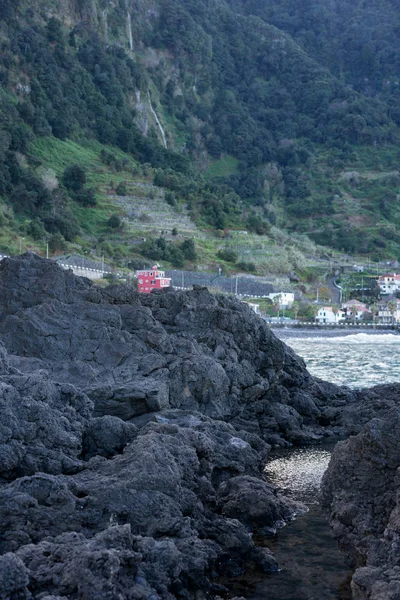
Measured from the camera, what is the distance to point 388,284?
11925cm

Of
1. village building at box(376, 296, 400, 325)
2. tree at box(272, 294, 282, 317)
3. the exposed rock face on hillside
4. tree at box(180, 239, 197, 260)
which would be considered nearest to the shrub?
tree at box(180, 239, 197, 260)

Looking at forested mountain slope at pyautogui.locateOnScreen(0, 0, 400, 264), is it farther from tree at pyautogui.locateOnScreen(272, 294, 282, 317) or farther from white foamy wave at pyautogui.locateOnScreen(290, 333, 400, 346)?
white foamy wave at pyautogui.locateOnScreen(290, 333, 400, 346)

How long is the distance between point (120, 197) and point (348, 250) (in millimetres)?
54947

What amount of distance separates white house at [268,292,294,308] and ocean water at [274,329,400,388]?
7.76 metres

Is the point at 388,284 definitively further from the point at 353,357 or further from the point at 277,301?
the point at 353,357

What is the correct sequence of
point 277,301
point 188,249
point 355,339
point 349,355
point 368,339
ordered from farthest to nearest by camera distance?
point 277,301
point 188,249
point 368,339
point 355,339
point 349,355

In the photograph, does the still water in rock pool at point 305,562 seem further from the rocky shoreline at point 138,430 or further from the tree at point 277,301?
the tree at point 277,301

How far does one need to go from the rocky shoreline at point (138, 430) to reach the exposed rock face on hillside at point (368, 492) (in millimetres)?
816

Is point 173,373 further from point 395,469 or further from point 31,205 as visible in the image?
point 31,205

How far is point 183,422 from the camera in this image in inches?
870

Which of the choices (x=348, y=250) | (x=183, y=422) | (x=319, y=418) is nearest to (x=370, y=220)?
(x=348, y=250)

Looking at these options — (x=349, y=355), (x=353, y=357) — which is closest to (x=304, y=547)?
(x=353, y=357)

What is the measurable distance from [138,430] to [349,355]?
4665 cm

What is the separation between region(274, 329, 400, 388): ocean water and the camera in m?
46.5
